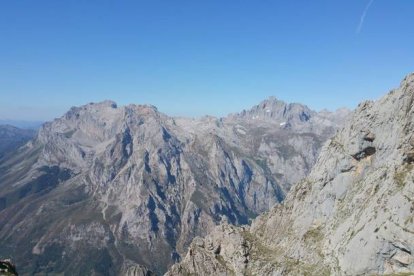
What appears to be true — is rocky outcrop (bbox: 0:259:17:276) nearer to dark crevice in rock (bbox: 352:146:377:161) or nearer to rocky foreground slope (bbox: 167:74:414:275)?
rocky foreground slope (bbox: 167:74:414:275)

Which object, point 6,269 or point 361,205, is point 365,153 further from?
point 6,269

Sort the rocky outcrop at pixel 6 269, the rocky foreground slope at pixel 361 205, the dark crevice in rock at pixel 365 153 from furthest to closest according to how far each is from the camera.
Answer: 1. the dark crevice in rock at pixel 365 153
2. the rocky foreground slope at pixel 361 205
3. the rocky outcrop at pixel 6 269

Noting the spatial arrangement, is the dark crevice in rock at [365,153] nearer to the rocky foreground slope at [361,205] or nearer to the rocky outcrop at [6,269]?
the rocky foreground slope at [361,205]

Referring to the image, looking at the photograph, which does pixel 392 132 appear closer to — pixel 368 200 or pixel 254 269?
pixel 368 200

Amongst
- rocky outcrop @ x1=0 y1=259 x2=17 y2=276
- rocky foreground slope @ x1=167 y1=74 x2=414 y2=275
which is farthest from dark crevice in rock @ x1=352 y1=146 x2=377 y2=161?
rocky outcrop @ x1=0 y1=259 x2=17 y2=276

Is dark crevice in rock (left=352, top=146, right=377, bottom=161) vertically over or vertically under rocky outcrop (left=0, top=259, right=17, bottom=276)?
over

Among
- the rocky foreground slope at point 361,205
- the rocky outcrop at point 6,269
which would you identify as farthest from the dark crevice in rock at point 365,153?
the rocky outcrop at point 6,269

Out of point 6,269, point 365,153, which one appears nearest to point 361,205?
point 365,153

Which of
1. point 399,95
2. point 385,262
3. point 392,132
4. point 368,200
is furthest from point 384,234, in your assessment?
point 399,95
